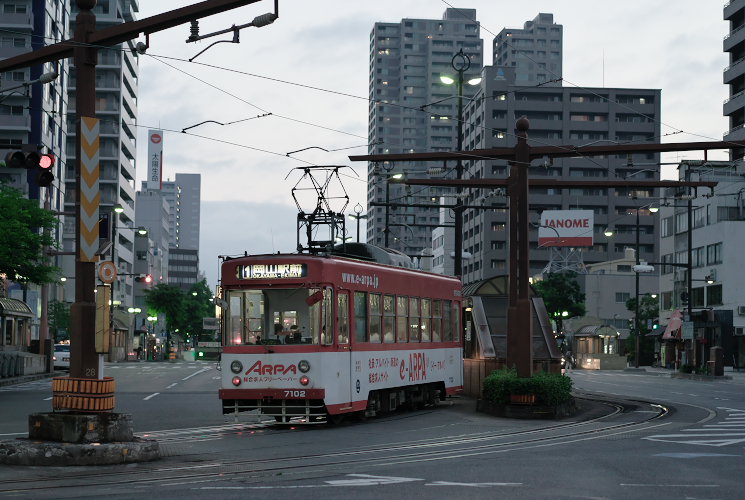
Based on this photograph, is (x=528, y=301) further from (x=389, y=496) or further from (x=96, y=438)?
(x=389, y=496)

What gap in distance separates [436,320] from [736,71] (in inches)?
3038

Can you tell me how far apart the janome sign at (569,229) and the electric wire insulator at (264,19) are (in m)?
100

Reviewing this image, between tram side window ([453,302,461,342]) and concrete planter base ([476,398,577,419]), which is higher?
tram side window ([453,302,461,342])

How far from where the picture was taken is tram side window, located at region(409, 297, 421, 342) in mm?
25558

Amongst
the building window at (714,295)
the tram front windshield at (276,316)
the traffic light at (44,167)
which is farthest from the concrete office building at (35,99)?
the tram front windshield at (276,316)

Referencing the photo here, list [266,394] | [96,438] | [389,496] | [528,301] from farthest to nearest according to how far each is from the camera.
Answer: [528,301] → [266,394] → [96,438] → [389,496]

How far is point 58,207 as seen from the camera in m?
93.2

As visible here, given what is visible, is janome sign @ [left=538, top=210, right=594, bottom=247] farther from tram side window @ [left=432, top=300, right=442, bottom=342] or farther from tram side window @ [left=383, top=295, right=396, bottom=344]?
tram side window @ [left=383, top=295, right=396, bottom=344]

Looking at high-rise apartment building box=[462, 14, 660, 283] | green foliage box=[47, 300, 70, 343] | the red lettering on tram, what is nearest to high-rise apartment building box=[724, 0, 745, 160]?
high-rise apartment building box=[462, 14, 660, 283]

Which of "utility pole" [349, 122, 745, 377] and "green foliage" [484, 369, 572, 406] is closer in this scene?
"green foliage" [484, 369, 572, 406]

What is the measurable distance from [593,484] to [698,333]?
7516cm

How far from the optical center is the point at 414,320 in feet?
84.8

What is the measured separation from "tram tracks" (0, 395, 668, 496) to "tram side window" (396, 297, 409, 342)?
415 centimetres

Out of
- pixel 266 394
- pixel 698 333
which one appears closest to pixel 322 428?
pixel 266 394
